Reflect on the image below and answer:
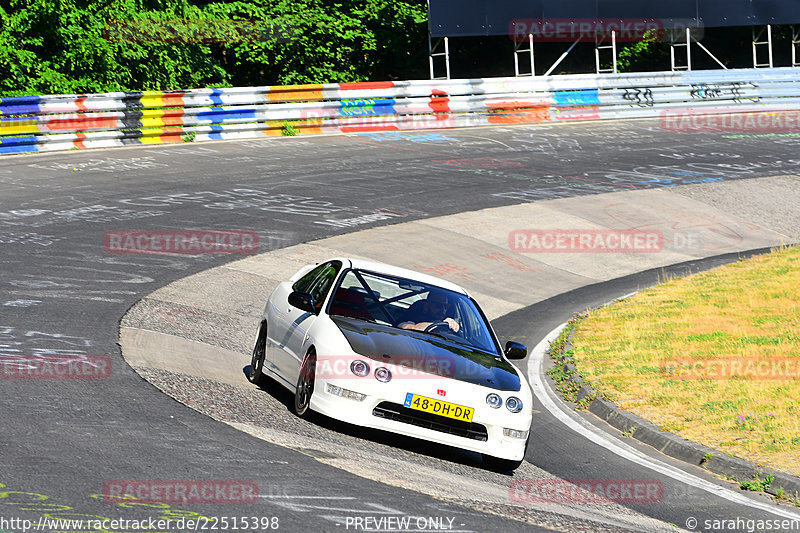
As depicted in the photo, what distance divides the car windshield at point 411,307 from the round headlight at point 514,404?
95 cm

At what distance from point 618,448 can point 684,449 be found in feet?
1.98

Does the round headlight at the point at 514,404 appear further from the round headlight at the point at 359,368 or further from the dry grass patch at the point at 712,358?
the dry grass patch at the point at 712,358

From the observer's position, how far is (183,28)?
31938mm

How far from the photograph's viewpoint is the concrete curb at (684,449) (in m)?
8.41

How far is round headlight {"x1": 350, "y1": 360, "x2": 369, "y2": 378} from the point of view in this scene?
8.11m

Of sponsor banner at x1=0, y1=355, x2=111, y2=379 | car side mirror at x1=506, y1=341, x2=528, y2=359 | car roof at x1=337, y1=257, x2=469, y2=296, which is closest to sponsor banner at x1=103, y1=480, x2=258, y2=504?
sponsor banner at x1=0, y1=355, x2=111, y2=379

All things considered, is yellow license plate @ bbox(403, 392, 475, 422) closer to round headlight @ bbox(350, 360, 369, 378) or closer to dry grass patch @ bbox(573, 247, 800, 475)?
round headlight @ bbox(350, 360, 369, 378)

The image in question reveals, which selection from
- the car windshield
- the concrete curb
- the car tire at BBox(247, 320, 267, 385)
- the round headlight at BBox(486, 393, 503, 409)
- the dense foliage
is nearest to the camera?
the round headlight at BBox(486, 393, 503, 409)

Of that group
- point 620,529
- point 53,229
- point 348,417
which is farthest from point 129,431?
point 53,229

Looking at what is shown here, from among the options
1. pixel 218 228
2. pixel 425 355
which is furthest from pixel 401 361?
pixel 218 228

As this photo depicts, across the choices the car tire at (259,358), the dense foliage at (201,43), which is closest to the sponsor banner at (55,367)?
the car tire at (259,358)

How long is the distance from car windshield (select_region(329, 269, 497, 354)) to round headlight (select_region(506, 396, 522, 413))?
3.12ft

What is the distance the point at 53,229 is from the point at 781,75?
85.6 ft

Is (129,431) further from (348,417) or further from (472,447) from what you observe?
(472,447)
